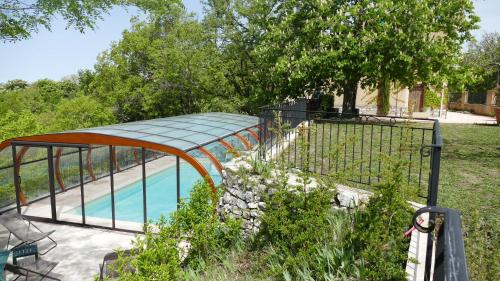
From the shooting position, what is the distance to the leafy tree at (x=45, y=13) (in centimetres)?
1029

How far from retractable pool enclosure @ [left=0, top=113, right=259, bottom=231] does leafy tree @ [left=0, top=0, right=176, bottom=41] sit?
10.2 feet

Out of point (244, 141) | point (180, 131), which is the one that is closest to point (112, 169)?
point (180, 131)

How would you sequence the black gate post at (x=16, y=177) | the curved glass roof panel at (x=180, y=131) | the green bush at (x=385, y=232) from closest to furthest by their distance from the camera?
the green bush at (x=385, y=232)
the curved glass roof panel at (x=180, y=131)
the black gate post at (x=16, y=177)

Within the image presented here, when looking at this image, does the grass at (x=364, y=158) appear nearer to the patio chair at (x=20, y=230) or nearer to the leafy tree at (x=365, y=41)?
the patio chair at (x=20, y=230)

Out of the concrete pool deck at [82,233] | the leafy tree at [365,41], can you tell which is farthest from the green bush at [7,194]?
the leafy tree at [365,41]

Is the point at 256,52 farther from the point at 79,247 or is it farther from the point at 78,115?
the point at 79,247

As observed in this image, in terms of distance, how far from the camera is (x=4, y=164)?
11.1 meters

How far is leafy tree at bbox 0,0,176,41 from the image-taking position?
10.3 meters

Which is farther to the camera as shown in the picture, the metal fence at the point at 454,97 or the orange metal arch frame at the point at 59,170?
the metal fence at the point at 454,97

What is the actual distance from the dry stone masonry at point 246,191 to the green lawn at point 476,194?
213 cm

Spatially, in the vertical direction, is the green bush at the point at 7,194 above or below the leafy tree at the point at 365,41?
below

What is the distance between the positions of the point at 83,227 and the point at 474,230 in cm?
924

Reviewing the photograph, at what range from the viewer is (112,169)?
31.9ft

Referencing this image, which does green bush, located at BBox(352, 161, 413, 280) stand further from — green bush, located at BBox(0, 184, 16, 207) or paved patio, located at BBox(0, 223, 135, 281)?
green bush, located at BBox(0, 184, 16, 207)
